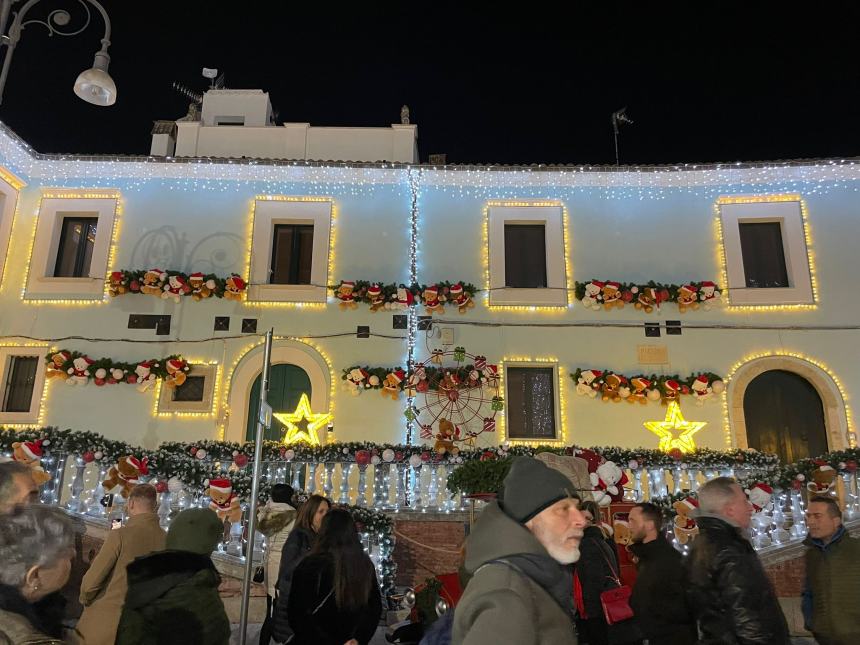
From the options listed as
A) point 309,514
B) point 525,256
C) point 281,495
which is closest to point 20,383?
point 281,495

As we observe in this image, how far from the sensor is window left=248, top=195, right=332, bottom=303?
1449 cm

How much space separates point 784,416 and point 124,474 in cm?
1234

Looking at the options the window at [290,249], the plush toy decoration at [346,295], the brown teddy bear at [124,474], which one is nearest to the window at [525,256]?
the plush toy decoration at [346,295]

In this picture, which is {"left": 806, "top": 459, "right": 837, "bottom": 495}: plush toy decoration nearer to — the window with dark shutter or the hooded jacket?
the window with dark shutter

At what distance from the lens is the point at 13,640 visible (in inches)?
87.8

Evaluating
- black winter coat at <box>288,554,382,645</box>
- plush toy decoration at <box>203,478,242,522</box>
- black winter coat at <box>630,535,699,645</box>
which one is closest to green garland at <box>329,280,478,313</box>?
plush toy decoration at <box>203,478,242,522</box>

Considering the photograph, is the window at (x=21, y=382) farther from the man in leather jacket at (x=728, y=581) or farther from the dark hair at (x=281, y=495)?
the man in leather jacket at (x=728, y=581)

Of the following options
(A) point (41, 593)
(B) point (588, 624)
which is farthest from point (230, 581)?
(A) point (41, 593)

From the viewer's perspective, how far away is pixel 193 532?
12.7 feet

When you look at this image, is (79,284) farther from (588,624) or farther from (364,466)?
(588,624)

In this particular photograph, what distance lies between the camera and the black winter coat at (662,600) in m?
4.18

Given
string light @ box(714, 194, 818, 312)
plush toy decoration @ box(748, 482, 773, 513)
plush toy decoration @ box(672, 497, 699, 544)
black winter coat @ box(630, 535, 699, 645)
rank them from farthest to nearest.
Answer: string light @ box(714, 194, 818, 312)
plush toy decoration @ box(672, 497, 699, 544)
plush toy decoration @ box(748, 482, 773, 513)
black winter coat @ box(630, 535, 699, 645)

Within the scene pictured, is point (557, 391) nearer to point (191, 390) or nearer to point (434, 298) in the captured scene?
point (434, 298)

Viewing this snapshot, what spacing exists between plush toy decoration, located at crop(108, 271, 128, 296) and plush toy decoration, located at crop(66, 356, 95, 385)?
152cm
